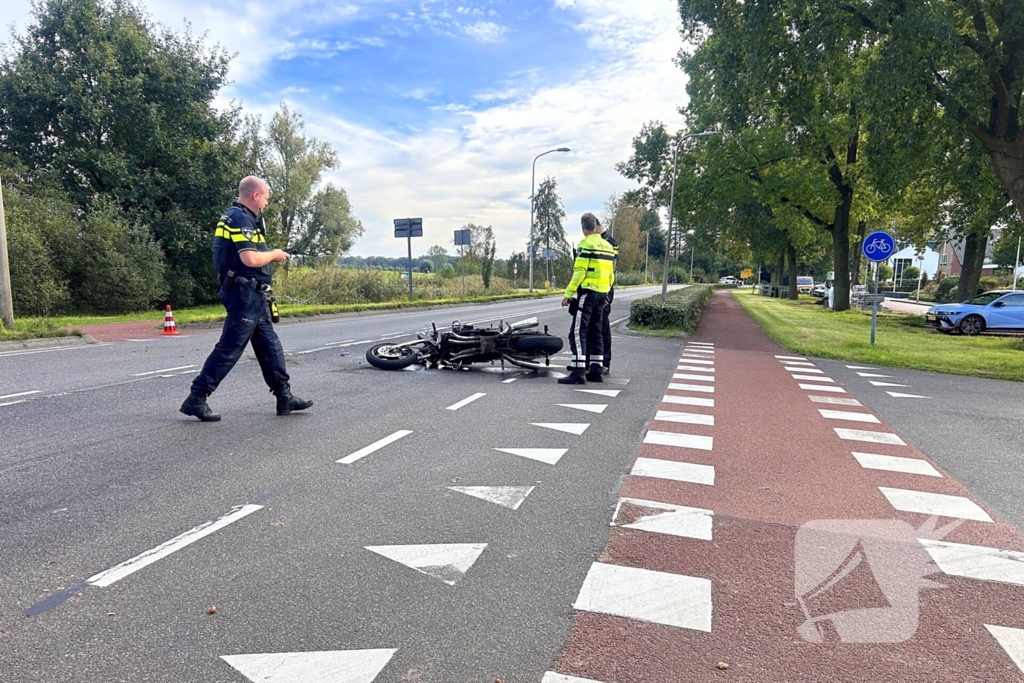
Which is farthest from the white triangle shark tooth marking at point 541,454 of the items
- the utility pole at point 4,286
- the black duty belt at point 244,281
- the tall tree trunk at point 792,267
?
the tall tree trunk at point 792,267

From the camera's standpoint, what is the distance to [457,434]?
5.41 m

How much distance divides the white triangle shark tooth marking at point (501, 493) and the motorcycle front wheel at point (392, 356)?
16.6ft

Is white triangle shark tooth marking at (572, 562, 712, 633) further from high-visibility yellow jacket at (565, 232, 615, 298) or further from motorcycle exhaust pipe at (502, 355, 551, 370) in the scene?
motorcycle exhaust pipe at (502, 355, 551, 370)

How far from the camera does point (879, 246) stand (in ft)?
46.4

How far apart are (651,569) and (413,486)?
1725mm

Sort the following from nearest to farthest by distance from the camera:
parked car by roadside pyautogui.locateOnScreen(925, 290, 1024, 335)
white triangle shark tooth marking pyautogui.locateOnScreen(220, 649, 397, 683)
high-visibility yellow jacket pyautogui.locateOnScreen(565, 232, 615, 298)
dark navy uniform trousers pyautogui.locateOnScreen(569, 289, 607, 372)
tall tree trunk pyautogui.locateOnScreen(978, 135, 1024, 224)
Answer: white triangle shark tooth marking pyautogui.locateOnScreen(220, 649, 397, 683), high-visibility yellow jacket pyautogui.locateOnScreen(565, 232, 615, 298), dark navy uniform trousers pyautogui.locateOnScreen(569, 289, 607, 372), tall tree trunk pyautogui.locateOnScreen(978, 135, 1024, 224), parked car by roadside pyautogui.locateOnScreen(925, 290, 1024, 335)

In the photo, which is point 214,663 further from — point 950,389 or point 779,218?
point 779,218

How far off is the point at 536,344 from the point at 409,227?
19.4 m

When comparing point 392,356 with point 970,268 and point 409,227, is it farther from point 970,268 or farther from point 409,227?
point 970,268

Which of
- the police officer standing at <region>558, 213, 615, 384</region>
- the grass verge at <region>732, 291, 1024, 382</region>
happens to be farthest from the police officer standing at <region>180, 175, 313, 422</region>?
the grass verge at <region>732, 291, 1024, 382</region>

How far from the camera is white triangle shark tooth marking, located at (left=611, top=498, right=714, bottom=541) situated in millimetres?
3453

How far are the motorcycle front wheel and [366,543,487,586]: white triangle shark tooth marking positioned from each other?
5891 millimetres

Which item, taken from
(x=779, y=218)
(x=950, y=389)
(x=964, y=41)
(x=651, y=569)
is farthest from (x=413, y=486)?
(x=779, y=218)

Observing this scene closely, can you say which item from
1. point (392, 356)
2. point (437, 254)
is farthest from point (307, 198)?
point (392, 356)
